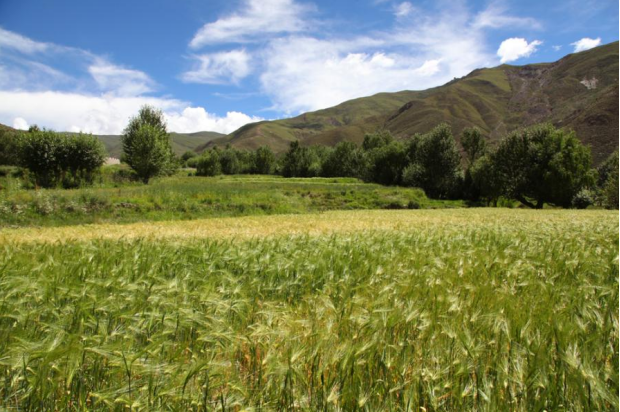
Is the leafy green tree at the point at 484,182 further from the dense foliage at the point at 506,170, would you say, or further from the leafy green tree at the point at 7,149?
the leafy green tree at the point at 7,149

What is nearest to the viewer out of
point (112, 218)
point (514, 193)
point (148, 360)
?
point (148, 360)

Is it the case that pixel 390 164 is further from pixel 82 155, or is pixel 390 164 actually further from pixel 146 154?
pixel 82 155

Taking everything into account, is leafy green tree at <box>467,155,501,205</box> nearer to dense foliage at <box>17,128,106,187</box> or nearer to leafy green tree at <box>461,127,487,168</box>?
leafy green tree at <box>461,127,487,168</box>

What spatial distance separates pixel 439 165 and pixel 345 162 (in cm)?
4369

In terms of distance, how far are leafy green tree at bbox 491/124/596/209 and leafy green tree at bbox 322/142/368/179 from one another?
49.3 m

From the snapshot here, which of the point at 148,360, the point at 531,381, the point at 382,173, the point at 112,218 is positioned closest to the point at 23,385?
the point at 148,360

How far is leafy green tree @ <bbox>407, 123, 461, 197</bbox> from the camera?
61000 millimetres

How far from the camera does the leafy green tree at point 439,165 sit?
2402 inches

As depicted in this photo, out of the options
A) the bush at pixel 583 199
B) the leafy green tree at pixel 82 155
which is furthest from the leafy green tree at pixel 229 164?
the bush at pixel 583 199

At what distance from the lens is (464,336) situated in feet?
7.01

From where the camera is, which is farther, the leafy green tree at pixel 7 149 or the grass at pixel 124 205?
the leafy green tree at pixel 7 149

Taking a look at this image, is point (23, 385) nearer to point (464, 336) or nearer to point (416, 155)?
point (464, 336)

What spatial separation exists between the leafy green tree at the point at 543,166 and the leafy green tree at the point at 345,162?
49.3 meters

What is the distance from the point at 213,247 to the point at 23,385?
155 inches
